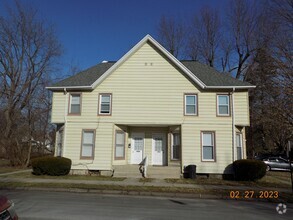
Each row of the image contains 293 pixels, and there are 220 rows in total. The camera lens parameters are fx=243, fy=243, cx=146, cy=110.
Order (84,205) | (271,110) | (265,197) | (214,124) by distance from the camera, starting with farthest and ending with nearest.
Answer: (271,110) < (214,124) < (265,197) < (84,205)

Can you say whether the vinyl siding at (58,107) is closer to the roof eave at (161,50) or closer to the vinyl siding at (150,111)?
the vinyl siding at (150,111)

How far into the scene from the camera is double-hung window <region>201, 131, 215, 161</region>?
17.5 meters

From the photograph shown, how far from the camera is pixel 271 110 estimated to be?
92.9ft

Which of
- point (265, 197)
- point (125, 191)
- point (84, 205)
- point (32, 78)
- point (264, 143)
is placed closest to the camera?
point (84, 205)

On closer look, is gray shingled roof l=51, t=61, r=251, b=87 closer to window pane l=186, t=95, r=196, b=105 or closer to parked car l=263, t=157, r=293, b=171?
window pane l=186, t=95, r=196, b=105

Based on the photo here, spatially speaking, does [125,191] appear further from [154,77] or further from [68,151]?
[154,77]

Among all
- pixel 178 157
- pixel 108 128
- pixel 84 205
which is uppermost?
pixel 108 128

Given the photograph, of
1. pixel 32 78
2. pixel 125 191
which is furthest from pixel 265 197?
pixel 32 78

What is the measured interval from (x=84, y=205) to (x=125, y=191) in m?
3.14

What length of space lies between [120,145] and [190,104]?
20.0 feet

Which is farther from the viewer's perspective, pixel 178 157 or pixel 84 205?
pixel 178 157

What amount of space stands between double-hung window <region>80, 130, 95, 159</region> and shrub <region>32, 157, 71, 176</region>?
157 centimetres

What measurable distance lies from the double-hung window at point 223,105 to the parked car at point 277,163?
11.5 meters

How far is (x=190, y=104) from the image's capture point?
18.1 metres
